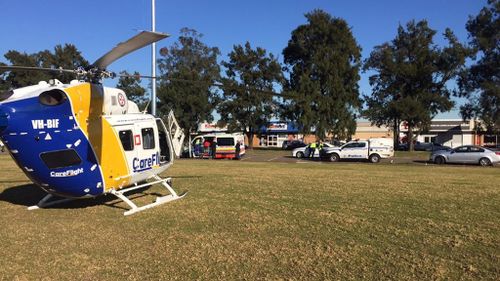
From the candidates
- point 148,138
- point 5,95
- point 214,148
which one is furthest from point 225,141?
point 5,95

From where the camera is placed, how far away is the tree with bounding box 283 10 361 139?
5384cm

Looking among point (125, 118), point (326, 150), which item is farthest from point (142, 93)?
point (125, 118)

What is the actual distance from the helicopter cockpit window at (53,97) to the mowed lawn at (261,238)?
7.62ft

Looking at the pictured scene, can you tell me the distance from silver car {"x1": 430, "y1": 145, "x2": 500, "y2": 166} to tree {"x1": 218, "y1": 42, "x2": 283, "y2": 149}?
29.5 meters

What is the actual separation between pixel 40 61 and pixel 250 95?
1272 inches

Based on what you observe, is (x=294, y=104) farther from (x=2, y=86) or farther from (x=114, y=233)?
(x=114, y=233)

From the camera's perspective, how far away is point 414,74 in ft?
178

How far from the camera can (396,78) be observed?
56.5 metres

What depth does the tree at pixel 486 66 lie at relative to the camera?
51156 millimetres

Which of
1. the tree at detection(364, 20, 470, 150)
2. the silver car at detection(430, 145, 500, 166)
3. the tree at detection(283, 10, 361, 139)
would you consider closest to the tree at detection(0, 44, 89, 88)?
the tree at detection(283, 10, 361, 139)

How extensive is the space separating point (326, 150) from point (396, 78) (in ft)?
85.8

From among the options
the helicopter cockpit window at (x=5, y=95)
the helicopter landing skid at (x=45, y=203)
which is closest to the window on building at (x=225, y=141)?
the helicopter landing skid at (x=45, y=203)

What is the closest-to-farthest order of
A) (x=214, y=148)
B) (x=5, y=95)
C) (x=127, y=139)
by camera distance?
1. (x=5, y=95)
2. (x=127, y=139)
3. (x=214, y=148)

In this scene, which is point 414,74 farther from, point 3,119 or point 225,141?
point 3,119
